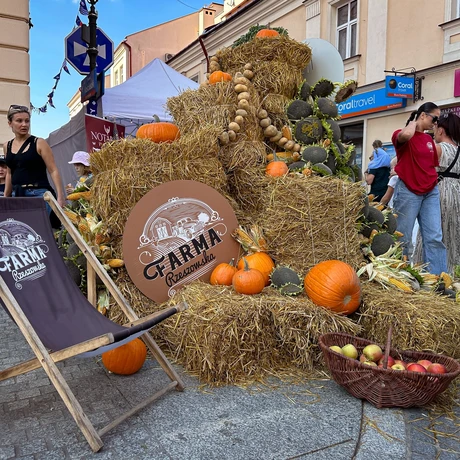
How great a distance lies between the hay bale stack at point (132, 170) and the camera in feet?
11.4

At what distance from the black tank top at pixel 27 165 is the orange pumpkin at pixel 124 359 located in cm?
224

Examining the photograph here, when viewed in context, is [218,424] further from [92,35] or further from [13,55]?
[13,55]

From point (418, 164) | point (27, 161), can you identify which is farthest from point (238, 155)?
point (27, 161)

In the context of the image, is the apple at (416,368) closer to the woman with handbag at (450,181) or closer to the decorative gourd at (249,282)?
the decorative gourd at (249,282)

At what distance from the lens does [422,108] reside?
4426 mm

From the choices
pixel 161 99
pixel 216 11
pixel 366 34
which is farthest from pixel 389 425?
pixel 216 11

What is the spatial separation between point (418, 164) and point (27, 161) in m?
3.76

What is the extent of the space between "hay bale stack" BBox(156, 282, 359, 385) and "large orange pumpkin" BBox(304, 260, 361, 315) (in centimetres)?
9

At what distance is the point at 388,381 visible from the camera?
2.34 meters

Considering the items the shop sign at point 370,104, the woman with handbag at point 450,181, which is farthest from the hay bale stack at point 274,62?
the shop sign at point 370,104

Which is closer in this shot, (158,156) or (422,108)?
(158,156)

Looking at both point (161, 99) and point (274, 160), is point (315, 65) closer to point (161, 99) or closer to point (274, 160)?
point (274, 160)

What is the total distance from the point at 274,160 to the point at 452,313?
2129 millimetres

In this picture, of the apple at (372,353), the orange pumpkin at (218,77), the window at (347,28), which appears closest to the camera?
the apple at (372,353)
